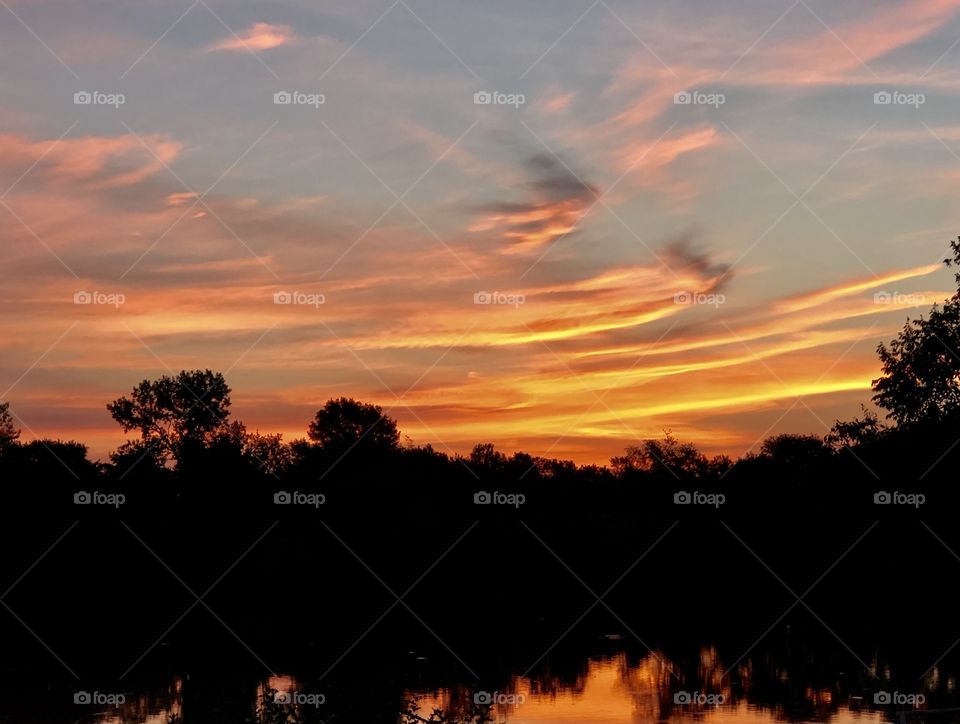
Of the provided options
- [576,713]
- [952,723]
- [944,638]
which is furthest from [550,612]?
[952,723]

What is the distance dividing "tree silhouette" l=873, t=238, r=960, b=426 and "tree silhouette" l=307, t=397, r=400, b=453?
2046 inches

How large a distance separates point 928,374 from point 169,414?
190 ft

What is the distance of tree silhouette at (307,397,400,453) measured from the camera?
100m

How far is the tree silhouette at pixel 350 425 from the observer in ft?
328

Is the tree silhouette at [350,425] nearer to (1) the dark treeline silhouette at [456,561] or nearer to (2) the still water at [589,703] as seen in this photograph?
(1) the dark treeline silhouette at [456,561]

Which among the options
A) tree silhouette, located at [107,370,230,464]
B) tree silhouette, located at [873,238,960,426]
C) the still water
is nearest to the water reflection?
the still water

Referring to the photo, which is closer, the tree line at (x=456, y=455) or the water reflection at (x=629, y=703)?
the water reflection at (x=629, y=703)

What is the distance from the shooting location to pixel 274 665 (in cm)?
4059

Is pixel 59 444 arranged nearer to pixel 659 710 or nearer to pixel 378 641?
pixel 378 641

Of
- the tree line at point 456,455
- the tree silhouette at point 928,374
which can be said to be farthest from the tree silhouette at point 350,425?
the tree silhouette at point 928,374

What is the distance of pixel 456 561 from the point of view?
63.9m

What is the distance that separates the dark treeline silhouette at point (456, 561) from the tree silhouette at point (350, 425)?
1697 centimetres

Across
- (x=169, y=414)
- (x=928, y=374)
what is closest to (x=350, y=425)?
(x=169, y=414)

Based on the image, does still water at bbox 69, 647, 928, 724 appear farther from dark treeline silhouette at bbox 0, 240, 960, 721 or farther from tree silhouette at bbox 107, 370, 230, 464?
tree silhouette at bbox 107, 370, 230, 464
